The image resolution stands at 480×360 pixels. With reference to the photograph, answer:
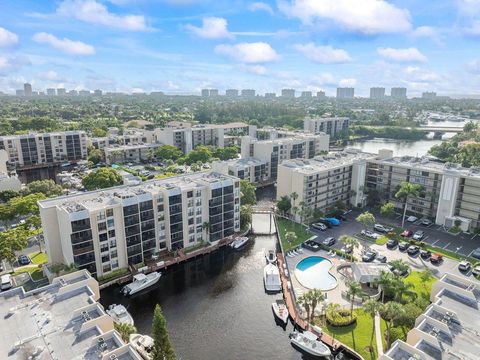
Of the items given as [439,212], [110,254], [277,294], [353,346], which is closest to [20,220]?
[110,254]

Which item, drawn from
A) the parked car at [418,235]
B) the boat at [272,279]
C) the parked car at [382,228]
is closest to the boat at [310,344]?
the boat at [272,279]

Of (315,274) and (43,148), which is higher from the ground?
(43,148)

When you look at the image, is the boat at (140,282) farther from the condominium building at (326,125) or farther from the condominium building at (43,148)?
the condominium building at (326,125)

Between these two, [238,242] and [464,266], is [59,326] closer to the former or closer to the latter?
[238,242]

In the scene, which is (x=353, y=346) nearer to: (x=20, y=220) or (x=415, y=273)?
(x=415, y=273)

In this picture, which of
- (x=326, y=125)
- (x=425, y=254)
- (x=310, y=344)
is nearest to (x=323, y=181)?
(x=425, y=254)

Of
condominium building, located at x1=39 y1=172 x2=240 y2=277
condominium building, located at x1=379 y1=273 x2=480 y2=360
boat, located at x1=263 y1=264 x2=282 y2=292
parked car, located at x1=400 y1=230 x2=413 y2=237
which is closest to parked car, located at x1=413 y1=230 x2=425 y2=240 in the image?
parked car, located at x1=400 y1=230 x2=413 y2=237
